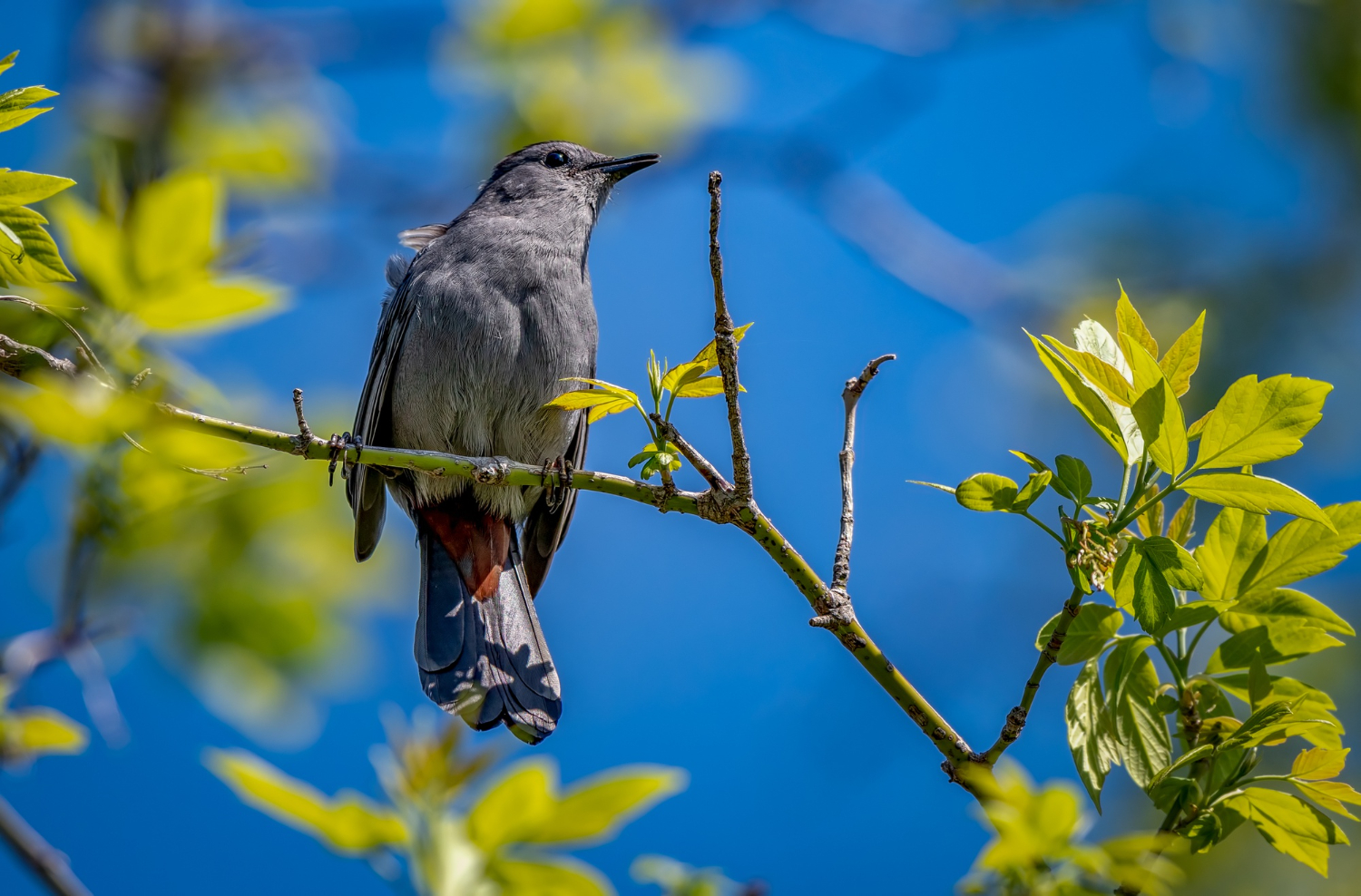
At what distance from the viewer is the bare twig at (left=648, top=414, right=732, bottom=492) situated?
6.77 feet

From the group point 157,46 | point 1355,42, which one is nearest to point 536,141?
point 157,46

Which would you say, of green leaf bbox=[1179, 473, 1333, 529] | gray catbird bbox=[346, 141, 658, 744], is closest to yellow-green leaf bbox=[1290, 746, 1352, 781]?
green leaf bbox=[1179, 473, 1333, 529]

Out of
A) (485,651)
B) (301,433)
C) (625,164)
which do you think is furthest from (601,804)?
(625,164)

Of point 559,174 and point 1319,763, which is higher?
point 559,174

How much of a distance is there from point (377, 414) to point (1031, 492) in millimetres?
3247

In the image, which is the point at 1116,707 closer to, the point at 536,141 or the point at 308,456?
the point at 308,456

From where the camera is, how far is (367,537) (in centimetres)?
407

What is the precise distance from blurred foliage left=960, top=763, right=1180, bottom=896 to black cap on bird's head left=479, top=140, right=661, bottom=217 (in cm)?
418

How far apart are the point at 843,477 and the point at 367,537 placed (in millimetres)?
2416

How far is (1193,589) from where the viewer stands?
1.69 metres

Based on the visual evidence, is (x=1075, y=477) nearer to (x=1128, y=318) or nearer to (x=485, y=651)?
Answer: (x=1128, y=318)

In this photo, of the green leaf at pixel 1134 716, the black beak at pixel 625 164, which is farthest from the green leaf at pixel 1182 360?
the black beak at pixel 625 164

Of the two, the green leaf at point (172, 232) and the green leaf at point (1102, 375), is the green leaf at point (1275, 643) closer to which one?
the green leaf at point (1102, 375)

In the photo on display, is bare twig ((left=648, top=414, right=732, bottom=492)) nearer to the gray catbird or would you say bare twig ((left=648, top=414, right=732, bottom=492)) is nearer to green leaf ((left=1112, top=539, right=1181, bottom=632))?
green leaf ((left=1112, top=539, right=1181, bottom=632))
